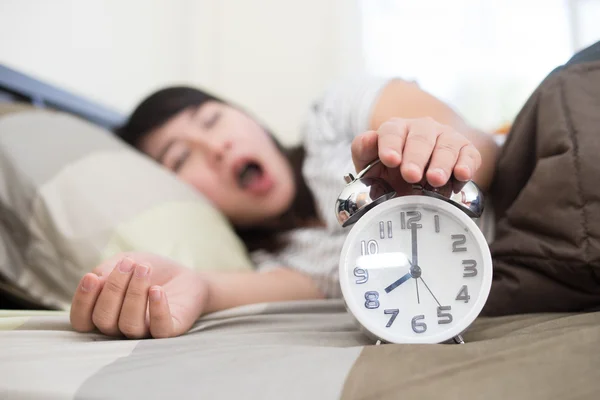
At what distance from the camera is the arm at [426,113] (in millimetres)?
748

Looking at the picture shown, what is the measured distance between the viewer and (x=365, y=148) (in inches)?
21.9

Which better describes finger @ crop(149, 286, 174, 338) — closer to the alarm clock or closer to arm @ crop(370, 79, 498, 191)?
the alarm clock

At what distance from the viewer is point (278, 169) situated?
1.27 m

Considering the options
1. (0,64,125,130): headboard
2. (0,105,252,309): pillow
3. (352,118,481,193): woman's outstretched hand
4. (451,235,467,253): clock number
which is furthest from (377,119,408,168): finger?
(0,64,125,130): headboard

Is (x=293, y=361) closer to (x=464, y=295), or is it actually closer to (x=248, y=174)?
(x=464, y=295)

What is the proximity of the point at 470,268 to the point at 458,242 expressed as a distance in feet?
0.10

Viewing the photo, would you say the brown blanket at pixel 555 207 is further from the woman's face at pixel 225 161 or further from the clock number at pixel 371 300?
the woman's face at pixel 225 161

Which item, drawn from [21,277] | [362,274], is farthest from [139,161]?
[362,274]

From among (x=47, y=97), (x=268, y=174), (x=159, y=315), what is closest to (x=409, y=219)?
(x=159, y=315)

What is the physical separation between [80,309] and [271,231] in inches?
29.3

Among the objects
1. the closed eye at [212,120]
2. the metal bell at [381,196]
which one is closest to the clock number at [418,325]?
the metal bell at [381,196]

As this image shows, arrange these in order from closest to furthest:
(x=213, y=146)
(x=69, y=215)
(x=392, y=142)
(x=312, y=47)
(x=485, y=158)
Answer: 1. (x=392, y=142)
2. (x=485, y=158)
3. (x=69, y=215)
4. (x=213, y=146)
5. (x=312, y=47)

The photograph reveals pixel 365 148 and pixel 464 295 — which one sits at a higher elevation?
pixel 365 148

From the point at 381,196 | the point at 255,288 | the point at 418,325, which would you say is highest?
the point at 381,196
